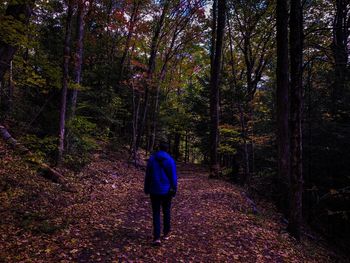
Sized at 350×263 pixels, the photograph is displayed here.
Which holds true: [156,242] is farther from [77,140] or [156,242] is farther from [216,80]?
[216,80]

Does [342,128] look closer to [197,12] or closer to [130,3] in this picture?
[197,12]

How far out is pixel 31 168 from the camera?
9.04 meters

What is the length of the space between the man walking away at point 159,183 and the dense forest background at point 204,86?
336cm

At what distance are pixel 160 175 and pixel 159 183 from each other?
0.55 ft

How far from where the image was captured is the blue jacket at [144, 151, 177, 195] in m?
5.80

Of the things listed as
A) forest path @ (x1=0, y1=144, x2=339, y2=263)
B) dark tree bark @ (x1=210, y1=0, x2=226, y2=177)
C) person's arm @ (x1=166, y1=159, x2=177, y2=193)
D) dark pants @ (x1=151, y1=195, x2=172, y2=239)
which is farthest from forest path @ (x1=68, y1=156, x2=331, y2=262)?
dark tree bark @ (x1=210, y1=0, x2=226, y2=177)

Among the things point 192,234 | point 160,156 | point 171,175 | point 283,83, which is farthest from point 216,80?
point 171,175

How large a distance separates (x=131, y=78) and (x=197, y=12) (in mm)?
7238

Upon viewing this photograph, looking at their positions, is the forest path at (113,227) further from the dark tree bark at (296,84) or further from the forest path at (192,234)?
the dark tree bark at (296,84)

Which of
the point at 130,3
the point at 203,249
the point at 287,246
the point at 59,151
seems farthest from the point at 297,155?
the point at 130,3

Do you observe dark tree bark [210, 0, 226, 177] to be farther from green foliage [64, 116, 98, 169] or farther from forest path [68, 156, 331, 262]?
green foliage [64, 116, 98, 169]

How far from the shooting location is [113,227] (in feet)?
21.9

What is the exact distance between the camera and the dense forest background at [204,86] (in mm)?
9789

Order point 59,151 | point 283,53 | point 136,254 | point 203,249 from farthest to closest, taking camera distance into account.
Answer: point 283,53, point 59,151, point 203,249, point 136,254
